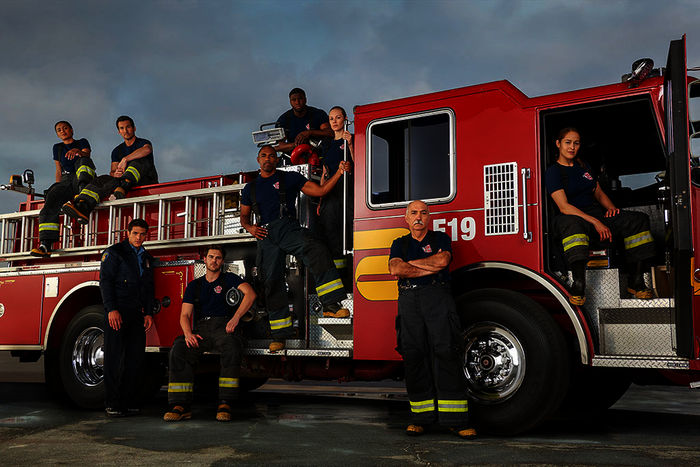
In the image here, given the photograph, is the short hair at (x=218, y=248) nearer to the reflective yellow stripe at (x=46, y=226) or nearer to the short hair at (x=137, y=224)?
the short hair at (x=137, y=224)

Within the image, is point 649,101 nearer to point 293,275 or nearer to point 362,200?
point 362,200

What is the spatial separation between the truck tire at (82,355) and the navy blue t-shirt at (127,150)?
1949 mm

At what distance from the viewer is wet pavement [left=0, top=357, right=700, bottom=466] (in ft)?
15.9

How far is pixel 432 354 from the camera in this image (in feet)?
18.5

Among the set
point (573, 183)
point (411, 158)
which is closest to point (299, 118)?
point (411, 158)

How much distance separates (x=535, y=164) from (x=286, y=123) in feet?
11.8

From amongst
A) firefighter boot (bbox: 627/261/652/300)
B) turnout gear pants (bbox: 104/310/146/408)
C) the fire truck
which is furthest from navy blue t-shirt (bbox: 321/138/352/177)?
firefighter boot (bbox: 627/261/652/300)

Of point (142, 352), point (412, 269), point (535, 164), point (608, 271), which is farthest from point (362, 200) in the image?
point (142, 352)

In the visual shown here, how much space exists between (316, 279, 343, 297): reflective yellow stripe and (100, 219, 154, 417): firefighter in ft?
7.17

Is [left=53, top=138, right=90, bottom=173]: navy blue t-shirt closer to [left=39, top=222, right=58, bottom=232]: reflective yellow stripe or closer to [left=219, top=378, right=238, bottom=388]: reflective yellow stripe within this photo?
[left=39, top=222, right=58, bottom=232]: reflective yellow stripe

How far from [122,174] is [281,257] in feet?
9.32

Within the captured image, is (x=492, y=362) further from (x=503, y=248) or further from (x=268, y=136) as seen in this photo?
(x=268, y=136)

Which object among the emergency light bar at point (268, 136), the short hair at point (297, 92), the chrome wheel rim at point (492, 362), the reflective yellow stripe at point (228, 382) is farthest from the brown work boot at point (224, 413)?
the short hair at point (297, 92)

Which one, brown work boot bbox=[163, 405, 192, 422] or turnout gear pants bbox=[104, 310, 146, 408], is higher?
turnout gear pants bbox=[104, 310, 146, 408]
